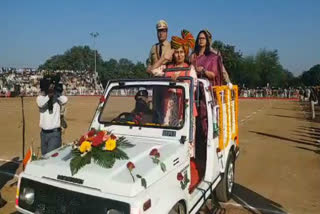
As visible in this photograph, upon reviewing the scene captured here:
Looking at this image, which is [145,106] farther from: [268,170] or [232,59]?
[232,59]

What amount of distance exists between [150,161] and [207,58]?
3115 millimetres

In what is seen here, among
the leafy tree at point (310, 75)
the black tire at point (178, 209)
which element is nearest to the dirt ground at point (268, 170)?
the black tire at point (178, 209)

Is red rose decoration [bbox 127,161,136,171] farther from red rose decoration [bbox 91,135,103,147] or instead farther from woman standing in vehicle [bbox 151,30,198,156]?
woman standing in vehicle [bbox 151,30,198,156]

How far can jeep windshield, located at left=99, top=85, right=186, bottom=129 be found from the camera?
13.4 ft

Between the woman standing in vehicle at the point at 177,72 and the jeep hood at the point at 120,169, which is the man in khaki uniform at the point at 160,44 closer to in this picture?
the woman standing in vehicle at the point at 177,72

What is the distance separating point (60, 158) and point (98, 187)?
2.61ft

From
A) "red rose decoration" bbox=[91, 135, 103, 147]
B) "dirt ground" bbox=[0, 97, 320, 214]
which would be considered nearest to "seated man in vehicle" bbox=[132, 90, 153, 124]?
"red rose decoration" bbox=[91, 135, 103, 147]

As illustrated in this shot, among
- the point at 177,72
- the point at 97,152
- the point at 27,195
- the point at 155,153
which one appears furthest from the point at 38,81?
the point at 155,153

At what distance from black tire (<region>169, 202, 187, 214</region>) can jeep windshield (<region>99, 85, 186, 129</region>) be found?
0.94 metres

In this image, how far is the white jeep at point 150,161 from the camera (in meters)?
2.76

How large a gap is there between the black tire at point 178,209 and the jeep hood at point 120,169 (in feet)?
1.24

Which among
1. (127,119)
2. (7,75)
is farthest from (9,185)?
(7,75)

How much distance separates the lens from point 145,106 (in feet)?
14.3

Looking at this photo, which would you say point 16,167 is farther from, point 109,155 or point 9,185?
point 109,155
